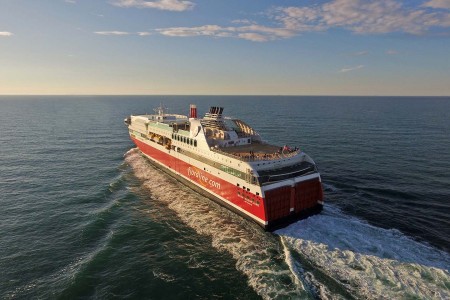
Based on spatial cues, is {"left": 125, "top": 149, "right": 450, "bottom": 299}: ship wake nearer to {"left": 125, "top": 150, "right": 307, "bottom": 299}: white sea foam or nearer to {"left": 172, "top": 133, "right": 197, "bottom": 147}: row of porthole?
{"left": 125, "top": 150, "right": 307, "bottom": 299}: white sea foam

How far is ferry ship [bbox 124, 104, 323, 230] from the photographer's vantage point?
103ft

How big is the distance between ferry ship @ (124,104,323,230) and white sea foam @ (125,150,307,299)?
1373 millimetres

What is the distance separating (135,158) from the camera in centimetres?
6184

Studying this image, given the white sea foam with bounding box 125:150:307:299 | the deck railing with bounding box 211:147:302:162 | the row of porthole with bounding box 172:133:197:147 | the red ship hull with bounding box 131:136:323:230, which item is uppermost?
the row of porthole with bounding box 172:133:197:147

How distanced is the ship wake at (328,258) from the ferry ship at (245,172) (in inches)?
76.5

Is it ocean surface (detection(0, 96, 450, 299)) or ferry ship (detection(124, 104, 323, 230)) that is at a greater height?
ferry ship (detection(124, 104, 323, 230))

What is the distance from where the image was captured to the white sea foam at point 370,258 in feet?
70.0

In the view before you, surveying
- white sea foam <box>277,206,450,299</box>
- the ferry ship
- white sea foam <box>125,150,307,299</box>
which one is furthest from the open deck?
white sea foam <box>277,206,450,299</box>

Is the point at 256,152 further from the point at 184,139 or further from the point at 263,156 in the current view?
the point at 184,139

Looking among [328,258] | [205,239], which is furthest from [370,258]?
[205,239]

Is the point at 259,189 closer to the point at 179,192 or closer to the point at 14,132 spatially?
the point at 179,192

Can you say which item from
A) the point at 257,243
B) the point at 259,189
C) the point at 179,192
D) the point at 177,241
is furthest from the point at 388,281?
the point at 179,192

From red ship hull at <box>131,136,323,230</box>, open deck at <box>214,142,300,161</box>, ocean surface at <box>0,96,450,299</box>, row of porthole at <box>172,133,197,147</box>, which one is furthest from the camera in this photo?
row of porthole at <box>172,133,197,147</box>

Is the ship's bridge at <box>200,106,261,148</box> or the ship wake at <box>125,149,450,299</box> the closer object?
the ship wake at <box>125,149,450,299</box>
